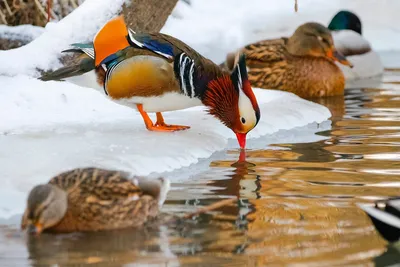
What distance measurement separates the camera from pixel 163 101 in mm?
8594

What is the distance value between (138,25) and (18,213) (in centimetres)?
480

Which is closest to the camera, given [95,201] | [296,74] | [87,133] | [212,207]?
[95,201]

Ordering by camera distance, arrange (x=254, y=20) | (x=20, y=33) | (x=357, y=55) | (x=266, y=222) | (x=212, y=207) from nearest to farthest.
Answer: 1. (x=266, y=222)
2. (x=212, y=207)
3. (x=20, y=33)
4. (x=357, y=55)
5. (x=254, y=20)

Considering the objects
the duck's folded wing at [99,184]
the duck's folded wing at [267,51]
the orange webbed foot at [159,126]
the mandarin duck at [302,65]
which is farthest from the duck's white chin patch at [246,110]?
the duck's folded wing at [267,51]

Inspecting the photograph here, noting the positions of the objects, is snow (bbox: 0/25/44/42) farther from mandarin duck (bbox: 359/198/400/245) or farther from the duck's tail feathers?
mandarin duck (bbox: 359/198/400/245)

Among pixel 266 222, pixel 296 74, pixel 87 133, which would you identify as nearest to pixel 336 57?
pixel 296 74

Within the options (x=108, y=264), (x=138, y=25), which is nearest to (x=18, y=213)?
(x=108, y=264)

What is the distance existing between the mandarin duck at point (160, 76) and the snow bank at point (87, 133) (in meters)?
0.29

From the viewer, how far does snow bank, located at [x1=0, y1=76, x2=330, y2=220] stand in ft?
23.7

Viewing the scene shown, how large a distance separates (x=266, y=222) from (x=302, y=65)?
714 centimetres

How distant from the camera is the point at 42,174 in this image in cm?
696

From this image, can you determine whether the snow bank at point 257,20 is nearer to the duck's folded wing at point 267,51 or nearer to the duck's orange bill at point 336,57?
the duck's folded wing at point 267,51

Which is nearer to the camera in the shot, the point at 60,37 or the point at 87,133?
the point at 87,133

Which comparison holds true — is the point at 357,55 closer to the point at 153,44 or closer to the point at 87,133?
the point at 153,44
